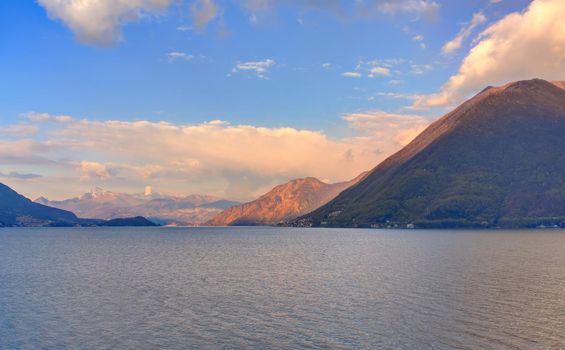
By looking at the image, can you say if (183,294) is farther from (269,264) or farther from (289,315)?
(269,264)

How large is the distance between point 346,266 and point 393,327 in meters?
87.0

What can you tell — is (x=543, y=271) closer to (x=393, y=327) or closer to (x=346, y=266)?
(x=346, y=266)

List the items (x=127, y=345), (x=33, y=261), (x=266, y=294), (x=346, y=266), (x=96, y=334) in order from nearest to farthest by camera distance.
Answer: (x=127, y=345)
(x=96, y=334)
(x=266, y=294)
(x=346, y=266)
(x=33, y=261)

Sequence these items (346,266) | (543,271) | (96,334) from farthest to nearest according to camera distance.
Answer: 1. (346,266)
2. (543,271)
3. (96,334)

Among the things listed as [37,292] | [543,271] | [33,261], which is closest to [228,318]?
[37,292]

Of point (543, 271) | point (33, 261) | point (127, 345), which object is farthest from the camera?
point (33, 261)

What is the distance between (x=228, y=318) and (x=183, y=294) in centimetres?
2647

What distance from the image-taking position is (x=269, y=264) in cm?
16625

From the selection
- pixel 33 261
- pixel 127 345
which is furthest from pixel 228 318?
pixel 33 261

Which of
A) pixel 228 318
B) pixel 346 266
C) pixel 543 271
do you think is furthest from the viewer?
pixel 346 266

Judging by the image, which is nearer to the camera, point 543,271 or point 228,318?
point 228,318

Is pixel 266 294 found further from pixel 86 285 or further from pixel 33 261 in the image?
pixel 33 261

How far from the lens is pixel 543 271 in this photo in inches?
5261

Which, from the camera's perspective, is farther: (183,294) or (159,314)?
(183,294)
